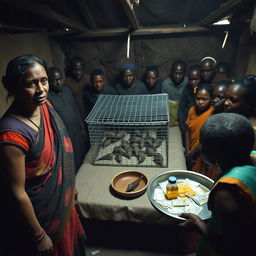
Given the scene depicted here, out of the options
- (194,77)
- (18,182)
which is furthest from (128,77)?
(18,182)

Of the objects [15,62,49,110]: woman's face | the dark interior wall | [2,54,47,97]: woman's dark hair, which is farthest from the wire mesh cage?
the dark interior wall

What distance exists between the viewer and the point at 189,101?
10.8 feet

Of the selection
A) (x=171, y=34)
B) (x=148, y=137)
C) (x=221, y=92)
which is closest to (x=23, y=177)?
(x=148, y=137)

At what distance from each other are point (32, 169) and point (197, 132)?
2004 mm

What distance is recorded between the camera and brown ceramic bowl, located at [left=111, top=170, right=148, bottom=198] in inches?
80.1

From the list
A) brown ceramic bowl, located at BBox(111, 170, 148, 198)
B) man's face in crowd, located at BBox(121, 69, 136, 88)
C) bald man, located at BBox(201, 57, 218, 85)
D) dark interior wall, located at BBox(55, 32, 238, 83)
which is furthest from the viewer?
dark interior wall, located at BBox(55, 32, 238, 83)

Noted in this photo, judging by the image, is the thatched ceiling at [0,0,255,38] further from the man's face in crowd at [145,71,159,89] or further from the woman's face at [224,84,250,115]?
the woman's face at [224,84,250,115]

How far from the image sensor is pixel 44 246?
1434 millimetres

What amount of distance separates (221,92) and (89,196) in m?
1.87

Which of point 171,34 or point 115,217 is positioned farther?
point 171,34

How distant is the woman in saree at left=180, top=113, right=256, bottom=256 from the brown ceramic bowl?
1.06 m

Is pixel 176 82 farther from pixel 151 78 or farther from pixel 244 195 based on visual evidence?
pixel 244 195

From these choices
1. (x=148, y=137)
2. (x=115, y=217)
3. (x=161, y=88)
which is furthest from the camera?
(x=161, y=88)

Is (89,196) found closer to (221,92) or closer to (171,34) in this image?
(221,92)
